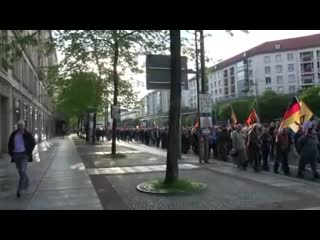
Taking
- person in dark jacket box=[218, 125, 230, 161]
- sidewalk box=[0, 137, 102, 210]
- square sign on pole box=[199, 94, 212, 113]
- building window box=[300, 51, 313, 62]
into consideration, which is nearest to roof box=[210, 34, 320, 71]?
building window box=[300, 51, 313, 62]

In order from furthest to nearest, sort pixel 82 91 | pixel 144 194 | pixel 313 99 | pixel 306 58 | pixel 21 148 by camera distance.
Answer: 1. pixel 306 58
2. pixel 313 99
3. pixel 82 91
4. pixel 21 148
5. pixel 144 194

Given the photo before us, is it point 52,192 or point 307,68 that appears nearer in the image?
point 52,192

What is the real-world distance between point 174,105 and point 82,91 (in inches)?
825

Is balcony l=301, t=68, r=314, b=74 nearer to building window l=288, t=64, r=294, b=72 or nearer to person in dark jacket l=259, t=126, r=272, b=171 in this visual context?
building window l=288, t=64, r=294, b=72

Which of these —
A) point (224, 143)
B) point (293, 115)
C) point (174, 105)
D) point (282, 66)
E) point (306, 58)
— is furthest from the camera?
point (282, 66)

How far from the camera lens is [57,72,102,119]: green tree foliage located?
30.0 meters

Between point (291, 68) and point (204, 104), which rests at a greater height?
point (291, 68)

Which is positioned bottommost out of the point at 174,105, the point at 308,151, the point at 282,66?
the point at 308,151

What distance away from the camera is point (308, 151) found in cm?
1295

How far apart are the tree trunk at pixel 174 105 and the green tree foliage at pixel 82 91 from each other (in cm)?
1693

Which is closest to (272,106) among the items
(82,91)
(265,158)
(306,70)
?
(306,70)

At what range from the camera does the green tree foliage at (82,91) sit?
2999 centimetres

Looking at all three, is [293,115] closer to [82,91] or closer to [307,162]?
[307,162]
